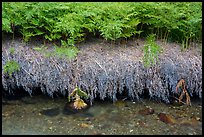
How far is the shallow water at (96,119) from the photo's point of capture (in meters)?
4.41

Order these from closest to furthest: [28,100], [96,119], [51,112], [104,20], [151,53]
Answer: [96,119], [51,112], [28,100], [151,53], [104,20]

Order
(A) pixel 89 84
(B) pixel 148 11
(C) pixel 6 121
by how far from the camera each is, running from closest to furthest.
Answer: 1. (C) pixel 6 121
2. (A) pixel 89 84
3. (B) pixel 148 11

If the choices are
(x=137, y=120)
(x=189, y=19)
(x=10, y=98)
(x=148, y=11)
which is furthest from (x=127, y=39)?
(x=10, y=98)

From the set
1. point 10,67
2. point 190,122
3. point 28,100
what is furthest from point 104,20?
point 190,122

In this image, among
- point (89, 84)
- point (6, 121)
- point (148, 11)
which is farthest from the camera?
point (148, 11)

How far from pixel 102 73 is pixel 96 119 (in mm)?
763

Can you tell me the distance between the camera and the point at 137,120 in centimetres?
469

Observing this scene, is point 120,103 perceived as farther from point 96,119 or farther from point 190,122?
point 190,122

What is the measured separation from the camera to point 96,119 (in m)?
4.69

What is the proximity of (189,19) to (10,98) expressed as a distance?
334 cm

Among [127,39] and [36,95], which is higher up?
[127,39]

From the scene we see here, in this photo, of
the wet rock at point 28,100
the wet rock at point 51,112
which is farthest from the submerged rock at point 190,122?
the wet rock at point 28,100

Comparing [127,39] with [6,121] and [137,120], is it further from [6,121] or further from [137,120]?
[6,121]

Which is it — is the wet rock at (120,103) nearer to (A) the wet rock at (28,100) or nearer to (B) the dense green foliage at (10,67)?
(A) the wet rock at (28,100)
